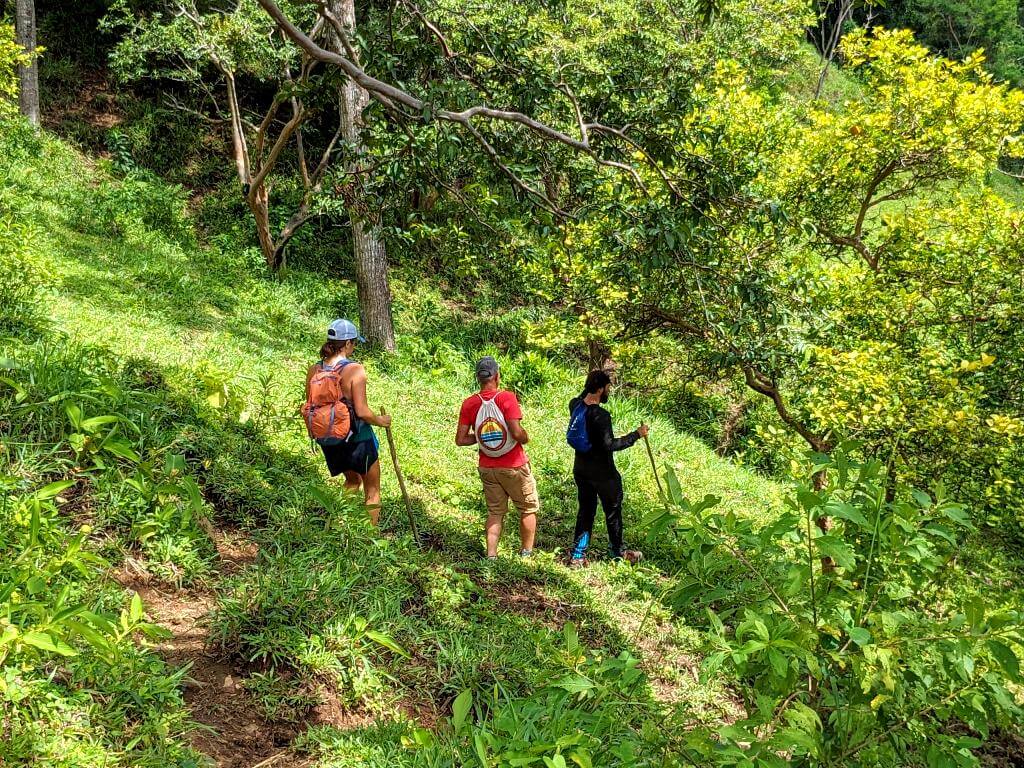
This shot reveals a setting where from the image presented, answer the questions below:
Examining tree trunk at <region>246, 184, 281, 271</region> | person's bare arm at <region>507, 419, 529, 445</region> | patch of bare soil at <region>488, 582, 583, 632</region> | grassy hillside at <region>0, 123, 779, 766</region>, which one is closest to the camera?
grassy hillside at <region>0, 123, 779, 766</region>

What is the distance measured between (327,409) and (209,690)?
181 cm

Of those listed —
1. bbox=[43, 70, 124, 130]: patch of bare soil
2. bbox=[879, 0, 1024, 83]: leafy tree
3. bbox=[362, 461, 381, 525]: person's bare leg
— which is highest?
bbox=[879, 0, 1024, 83]: leafy tree

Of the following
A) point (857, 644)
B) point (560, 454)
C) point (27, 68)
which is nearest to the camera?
point (857, 644)

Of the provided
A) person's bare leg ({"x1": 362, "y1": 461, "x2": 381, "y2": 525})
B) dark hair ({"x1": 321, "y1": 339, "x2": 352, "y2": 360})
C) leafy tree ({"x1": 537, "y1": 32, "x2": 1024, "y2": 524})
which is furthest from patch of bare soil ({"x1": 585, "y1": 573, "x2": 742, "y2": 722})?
dark hair ({"x1": 321, "y1": 339, "x2": 352, "y2": 360})

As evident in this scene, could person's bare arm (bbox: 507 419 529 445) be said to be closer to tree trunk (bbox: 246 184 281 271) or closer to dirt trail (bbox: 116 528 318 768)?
dirt trail (bbox: 116 528 318 768)

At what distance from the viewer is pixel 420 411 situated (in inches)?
350

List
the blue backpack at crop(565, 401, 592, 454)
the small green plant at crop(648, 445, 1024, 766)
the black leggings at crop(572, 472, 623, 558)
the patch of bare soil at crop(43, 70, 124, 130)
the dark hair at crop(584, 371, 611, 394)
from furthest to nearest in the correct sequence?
the patch of bare soil at crop(43, 70, 124, 130) → the black leggings at crop(572, 472, 623, 558) → the blue backpack at crop(565, 401, 592, 454) → the dark hair at crop(584, 371, 611, 394) → the small green plant at crop(648, 445, 1024, 766)

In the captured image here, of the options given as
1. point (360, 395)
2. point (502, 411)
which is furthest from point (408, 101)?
point (502, 411)

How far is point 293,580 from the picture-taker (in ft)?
12.3

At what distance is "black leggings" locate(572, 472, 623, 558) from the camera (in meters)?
5.52

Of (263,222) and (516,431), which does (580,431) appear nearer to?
(516,431)

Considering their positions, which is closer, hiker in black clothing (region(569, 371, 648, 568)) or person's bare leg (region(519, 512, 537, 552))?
hiker in black clothing (region(569, 371, 648, 568))

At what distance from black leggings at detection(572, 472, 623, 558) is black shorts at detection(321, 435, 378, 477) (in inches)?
64.6

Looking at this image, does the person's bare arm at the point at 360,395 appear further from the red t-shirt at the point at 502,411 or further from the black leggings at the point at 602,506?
the black leggings at the point at 602,506
